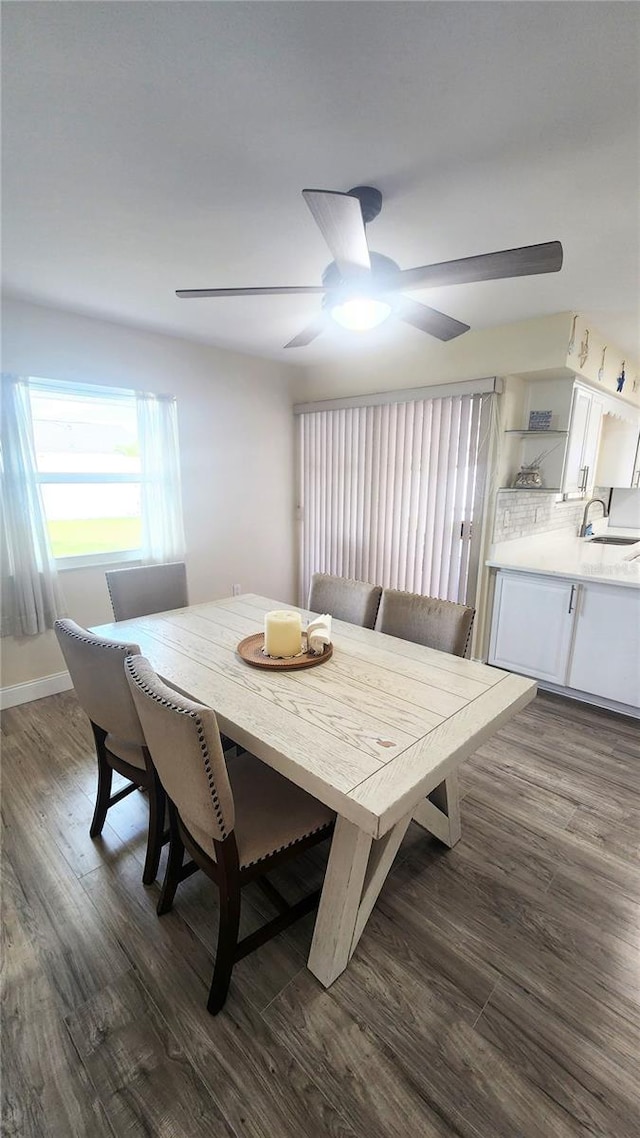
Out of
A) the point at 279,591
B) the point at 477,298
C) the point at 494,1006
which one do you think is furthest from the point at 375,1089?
the point at 279,591

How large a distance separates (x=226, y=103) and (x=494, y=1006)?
261 centimetres

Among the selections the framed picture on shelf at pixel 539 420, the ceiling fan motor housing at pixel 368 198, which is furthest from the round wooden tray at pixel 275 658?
the framed picture on shelf at pixel 539 420

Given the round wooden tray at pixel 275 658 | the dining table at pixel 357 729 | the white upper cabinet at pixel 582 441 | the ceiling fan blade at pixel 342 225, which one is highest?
the ceiling fan blade at pixel 342 225

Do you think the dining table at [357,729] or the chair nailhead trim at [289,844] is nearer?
the dining table at [357,729]

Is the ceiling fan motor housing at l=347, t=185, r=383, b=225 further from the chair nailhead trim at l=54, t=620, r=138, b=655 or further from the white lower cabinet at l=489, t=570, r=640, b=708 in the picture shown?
the white lower cabinet at l=489, t=570, r=640, b=708

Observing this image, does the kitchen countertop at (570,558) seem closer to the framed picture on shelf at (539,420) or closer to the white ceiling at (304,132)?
the framed picture on shelf at (539,420)

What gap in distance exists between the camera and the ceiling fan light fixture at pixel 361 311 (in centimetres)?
160

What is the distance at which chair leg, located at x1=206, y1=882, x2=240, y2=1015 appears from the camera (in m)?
1.19

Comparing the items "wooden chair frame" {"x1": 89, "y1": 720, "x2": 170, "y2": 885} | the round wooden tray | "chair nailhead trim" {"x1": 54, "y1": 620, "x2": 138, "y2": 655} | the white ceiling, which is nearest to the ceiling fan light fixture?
the white ceiling

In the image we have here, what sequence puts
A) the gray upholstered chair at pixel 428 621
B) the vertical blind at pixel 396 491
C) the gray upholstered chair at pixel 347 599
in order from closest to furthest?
the gray upholstered chair at pixel 428 621 < the gray upholstered chair at pixel 347 599 < the vertical blind at pixel 396 491

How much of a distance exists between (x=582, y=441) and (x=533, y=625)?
1.38 m

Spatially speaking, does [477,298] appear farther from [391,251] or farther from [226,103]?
[226,103]

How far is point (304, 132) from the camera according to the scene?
1294mm

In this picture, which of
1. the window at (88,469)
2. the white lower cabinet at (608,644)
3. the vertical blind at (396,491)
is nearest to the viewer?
the white lower cabinet at (608,644)
